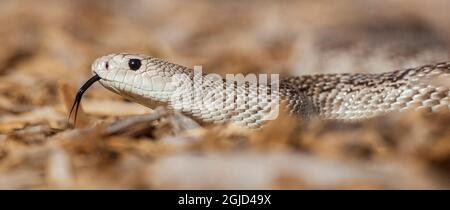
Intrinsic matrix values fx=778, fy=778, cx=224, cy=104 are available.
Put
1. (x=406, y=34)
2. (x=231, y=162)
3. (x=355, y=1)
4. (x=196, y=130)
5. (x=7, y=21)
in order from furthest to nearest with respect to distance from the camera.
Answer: (x=355, y=1) → (x=7, y=21) → (x=406, y=34) → (x=196, y=130) → (x=231, y=162)

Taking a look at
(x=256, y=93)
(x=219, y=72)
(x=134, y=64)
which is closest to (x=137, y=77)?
(x=134, y=64)

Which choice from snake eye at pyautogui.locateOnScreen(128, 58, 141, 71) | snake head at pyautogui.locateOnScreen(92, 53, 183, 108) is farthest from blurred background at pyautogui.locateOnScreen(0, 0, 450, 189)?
snake eye at pyautogui.locateOnScreen(128, 58, 141, 71)

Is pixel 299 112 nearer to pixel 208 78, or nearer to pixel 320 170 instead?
pixel 208 78

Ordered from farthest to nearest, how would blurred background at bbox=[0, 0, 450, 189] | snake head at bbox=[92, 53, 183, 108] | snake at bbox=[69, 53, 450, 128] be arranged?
snake head at bbox=[92, 53, 183, 108], snake at bbox=[69, 53, 450, 128], blurred background at bbox=[0, 0, 450, 189]

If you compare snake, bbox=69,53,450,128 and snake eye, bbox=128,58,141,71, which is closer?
snake, bbox=69,53,450,128

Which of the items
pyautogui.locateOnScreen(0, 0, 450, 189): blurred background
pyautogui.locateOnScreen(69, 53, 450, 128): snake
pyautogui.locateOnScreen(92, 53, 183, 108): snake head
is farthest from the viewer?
pyautogui.locateOnScreen(92, 53, 183, 108): snake head

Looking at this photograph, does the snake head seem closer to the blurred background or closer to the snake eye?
the snake eye

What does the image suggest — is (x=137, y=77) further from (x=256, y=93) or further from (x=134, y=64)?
(x=256, y=93)
